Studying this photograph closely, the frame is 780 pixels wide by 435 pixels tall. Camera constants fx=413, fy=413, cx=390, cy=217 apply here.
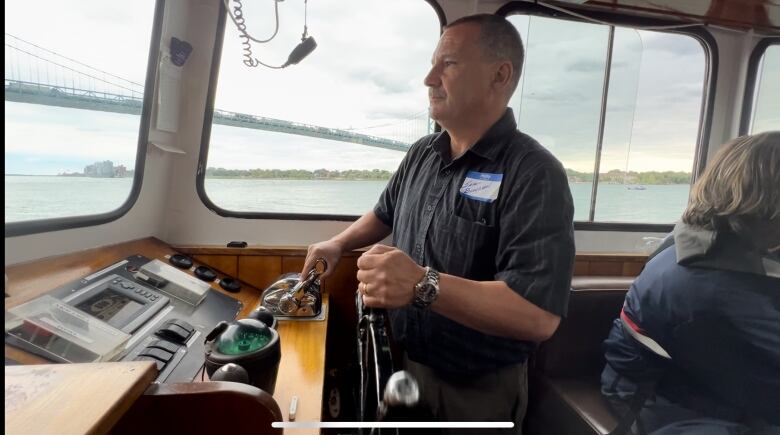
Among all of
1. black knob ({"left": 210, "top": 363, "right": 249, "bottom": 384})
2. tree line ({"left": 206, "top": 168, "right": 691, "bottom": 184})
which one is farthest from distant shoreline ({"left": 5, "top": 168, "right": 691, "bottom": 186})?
black knob ({"left": 210, "top": 363, "right": 249, "bottom": 384})

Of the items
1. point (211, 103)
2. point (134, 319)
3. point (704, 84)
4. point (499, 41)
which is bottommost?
point (134, 319)

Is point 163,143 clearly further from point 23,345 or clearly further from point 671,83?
point 671,83

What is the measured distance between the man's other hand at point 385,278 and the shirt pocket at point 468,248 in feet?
0.85

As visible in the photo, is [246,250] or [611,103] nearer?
[246,250]

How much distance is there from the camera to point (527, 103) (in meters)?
1.91

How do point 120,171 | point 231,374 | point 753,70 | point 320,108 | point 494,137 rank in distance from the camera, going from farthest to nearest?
point 753,70, point 320,108, point 120,171, point 494,137, point 231,374

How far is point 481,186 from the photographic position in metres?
0.98

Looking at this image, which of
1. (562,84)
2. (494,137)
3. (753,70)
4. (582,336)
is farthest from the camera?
(753,70)

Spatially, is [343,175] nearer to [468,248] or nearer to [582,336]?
[468,248]

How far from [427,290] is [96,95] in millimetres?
1127

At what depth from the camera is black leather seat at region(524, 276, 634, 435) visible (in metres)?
1.44

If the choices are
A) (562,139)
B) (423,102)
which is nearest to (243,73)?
(423,102)

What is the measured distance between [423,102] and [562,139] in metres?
0.72

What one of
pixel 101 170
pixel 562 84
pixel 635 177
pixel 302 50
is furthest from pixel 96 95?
pixel 635 177
